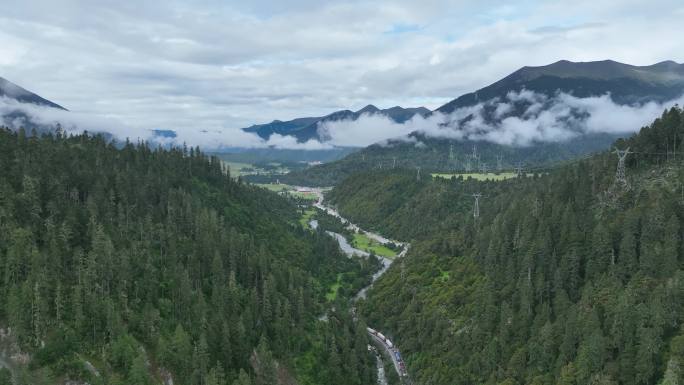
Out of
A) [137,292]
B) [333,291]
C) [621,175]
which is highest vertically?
[621,175]

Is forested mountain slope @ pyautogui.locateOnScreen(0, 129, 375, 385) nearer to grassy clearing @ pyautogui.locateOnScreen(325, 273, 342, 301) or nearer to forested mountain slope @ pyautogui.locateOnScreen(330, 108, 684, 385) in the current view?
grassy clearing @ pyautogui.locateOnScreen(325, 273, 342, 301)

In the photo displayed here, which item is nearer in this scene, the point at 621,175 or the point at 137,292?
the point at 137,292

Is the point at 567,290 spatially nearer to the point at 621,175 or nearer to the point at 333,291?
the point at 621,175

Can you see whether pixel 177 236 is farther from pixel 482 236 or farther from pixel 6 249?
pixel 482 236

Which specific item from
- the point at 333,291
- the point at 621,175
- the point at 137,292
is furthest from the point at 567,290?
the point at 137,292

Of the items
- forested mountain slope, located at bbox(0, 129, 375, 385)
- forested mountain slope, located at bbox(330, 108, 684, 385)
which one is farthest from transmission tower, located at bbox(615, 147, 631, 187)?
forested mountain slope, located at bbox(0, 129, 375, 385)

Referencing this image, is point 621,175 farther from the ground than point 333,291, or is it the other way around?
point 621,175

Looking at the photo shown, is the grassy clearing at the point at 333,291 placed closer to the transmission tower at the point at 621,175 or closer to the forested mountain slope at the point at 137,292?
the forested mountain slope at the point at 137,292

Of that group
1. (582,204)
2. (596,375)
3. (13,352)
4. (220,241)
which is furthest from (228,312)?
(582,204)
